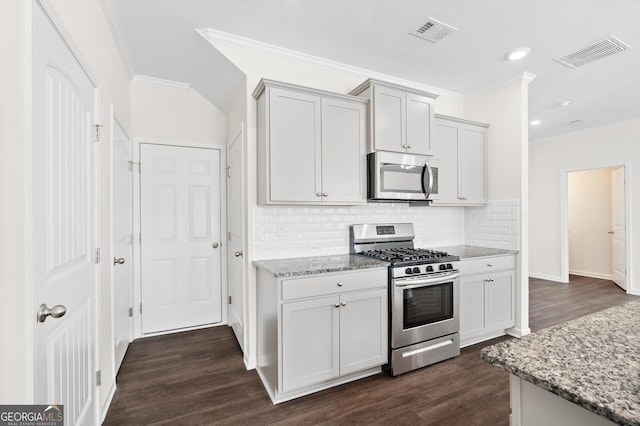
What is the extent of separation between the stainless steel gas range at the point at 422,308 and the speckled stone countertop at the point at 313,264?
0.22 meters

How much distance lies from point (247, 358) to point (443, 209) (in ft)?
9.25

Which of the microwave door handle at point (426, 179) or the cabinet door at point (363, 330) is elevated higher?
the microwave door handle at point (426, 179)

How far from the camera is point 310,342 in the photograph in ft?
7.28

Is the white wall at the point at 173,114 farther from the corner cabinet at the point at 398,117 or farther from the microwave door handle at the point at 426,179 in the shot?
the microwave door handle at the point at 426,179

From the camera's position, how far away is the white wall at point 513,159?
11.0 ft

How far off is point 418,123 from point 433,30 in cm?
80

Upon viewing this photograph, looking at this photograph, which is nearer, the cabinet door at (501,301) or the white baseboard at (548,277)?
the cabinet door at (501,301)

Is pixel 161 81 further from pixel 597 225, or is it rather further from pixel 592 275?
pixel 592 275

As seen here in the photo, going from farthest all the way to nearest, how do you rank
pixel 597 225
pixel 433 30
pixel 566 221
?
pixel 597 225 < pixel 566 221 < pixel 433 30

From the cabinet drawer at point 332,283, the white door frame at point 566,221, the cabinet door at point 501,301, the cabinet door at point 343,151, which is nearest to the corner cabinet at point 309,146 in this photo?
the cabinet door at point 343,151

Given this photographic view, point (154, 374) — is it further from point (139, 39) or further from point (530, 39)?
point (530, 39)

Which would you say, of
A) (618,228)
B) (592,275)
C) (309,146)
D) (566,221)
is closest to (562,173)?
(566,221)

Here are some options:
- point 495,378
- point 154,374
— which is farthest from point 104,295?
point 495,378

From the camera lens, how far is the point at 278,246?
280cm
